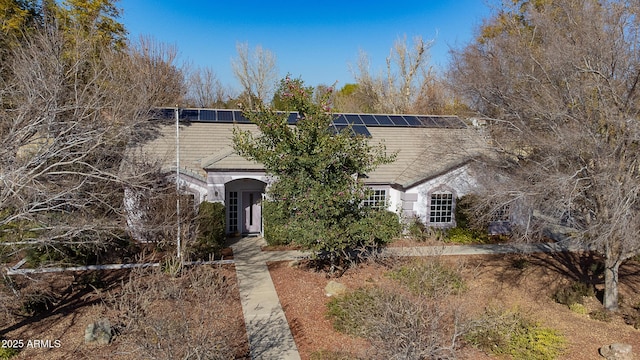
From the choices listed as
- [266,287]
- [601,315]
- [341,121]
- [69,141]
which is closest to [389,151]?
[341,121]

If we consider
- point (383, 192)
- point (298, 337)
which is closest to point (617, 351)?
point (298, 337)

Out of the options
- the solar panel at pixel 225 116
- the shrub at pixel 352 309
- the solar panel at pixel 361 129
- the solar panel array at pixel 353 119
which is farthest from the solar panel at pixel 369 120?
the shrub at pixel 352 309

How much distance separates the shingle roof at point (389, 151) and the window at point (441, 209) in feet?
4.43

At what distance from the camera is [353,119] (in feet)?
76.3

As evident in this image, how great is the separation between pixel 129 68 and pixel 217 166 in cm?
1374

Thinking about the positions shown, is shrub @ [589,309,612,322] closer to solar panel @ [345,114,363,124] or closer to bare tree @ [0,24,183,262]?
bare tree @ [0,24,183,262]

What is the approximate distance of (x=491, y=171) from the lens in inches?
605

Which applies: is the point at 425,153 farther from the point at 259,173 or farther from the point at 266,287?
the point at 266,287

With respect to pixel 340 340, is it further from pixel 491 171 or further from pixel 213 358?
pixel 491 171

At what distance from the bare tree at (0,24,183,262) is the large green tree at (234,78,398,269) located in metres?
3.63

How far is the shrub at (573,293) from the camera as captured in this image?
1153 centimetres

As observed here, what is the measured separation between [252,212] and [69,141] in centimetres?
953

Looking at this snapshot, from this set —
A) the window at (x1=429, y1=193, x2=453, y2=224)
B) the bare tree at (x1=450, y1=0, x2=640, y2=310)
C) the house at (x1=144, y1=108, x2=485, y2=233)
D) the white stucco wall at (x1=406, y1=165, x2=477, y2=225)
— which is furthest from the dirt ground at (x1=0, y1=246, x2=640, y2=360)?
the house at (x1=144, y1=108, x2=485, y2=233)

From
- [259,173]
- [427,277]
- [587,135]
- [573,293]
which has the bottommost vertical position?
[573,293]
